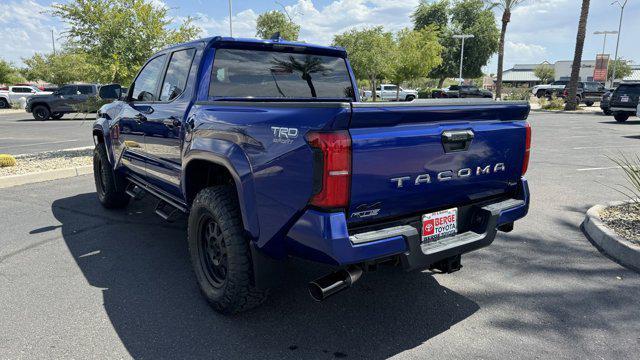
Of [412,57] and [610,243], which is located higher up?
[412,57]

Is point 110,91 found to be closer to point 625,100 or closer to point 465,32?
point 625,100

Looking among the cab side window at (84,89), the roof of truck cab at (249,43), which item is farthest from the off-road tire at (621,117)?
the cab side window at (84,89)

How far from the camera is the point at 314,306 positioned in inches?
129

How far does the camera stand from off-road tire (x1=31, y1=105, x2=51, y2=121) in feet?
69.9

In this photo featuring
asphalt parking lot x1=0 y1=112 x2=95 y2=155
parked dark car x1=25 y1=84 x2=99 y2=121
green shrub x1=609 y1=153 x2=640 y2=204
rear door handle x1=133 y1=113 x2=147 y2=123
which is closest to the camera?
rear door handle x1=133 y1=113 x2=147 y2=123

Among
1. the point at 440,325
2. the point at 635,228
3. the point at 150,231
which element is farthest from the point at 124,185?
the point at 635,228

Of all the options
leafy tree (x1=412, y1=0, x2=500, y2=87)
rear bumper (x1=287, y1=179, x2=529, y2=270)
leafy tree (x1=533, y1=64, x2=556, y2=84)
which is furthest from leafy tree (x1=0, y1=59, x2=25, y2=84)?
leafy tree (x1=533, y1=64, x2=556, y2=84)

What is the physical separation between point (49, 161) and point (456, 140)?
8925mm

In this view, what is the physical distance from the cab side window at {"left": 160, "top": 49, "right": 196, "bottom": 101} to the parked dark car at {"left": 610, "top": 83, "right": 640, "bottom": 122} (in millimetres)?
19193

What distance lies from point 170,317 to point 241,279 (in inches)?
27.1

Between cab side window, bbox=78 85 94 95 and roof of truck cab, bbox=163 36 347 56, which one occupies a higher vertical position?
roof of truck cab, bbox=163 36 347 56

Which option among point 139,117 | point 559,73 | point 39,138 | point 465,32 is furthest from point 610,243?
point 559,73

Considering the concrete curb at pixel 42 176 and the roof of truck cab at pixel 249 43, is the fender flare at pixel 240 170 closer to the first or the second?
the roof of truck cab at pixel 249 43

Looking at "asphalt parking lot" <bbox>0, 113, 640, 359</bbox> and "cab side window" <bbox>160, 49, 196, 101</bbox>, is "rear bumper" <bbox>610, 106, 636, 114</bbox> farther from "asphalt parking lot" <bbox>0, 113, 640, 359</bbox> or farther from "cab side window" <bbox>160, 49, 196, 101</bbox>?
"cab side window" <bbox>160, 49, 196, 101</bbox>
